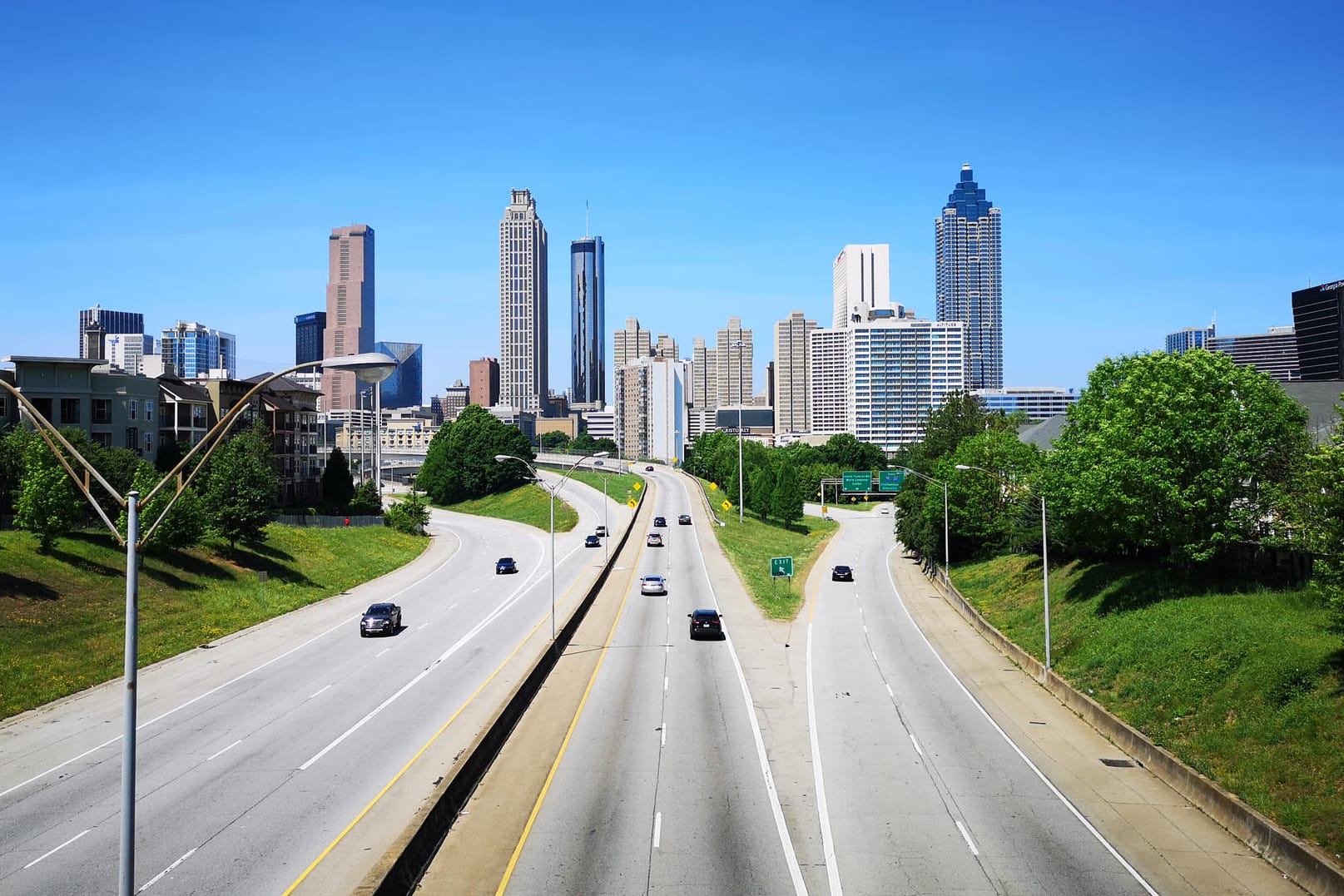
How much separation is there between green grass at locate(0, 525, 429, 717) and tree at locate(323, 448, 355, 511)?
31516 mm

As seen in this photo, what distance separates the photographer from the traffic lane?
18.9 metres

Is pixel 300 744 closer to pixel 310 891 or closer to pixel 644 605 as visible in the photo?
pixel 310 891

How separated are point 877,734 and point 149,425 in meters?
74.4

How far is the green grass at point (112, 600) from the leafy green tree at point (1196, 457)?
40.3 metres

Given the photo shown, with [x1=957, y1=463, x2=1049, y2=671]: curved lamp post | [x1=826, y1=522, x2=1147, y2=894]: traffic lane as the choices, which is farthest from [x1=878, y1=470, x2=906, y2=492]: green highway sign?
[x1=826, y1=522, x2=1147, y2=894]: traffic lane

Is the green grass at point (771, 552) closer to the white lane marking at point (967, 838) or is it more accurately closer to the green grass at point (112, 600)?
the green grass at point (112, 600)

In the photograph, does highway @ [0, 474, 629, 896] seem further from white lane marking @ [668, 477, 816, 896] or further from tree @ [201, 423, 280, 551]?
tree @ [201, 423, 280, 551]

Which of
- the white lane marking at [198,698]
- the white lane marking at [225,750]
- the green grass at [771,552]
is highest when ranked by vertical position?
the white lane marking at [225,750]

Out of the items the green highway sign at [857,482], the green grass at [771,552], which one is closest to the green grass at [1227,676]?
the green grass at [771,552]

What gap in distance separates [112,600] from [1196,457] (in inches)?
1865

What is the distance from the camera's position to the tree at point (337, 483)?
10081cm

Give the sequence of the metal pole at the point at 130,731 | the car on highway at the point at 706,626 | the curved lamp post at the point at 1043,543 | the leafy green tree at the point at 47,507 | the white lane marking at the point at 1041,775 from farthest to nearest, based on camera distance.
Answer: the leafy green tree at the point at 47,507
the car on highway at the point at 706,626
the curved lamp post at the point at 1043,543
the white lane marking at the point at 1041,775
the metal pole at the point at 130,731

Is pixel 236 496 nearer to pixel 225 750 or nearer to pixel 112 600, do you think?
pixel 112 600

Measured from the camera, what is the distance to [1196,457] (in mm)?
37469
